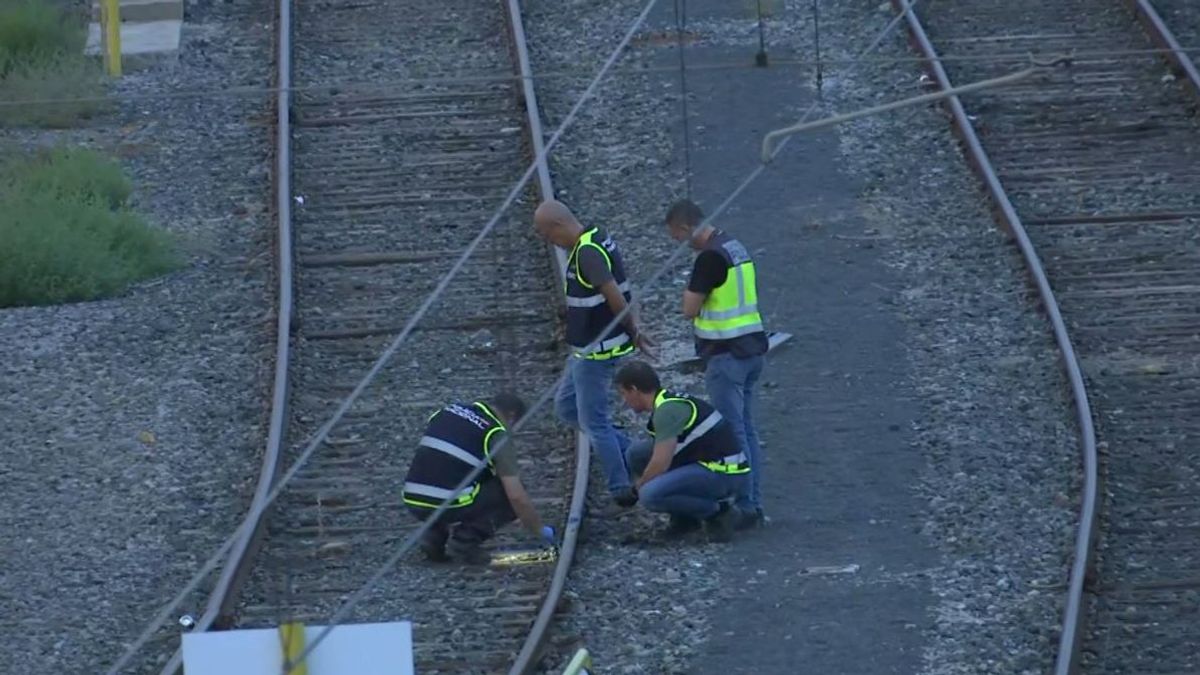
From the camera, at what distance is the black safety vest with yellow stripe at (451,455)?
428 inches

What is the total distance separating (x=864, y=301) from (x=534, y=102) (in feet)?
12.8

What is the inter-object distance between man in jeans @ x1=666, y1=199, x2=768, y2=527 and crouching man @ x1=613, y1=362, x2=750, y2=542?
0.14m

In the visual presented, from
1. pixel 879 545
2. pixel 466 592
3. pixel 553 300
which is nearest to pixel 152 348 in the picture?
pixel 553 300

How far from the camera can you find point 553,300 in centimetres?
1431

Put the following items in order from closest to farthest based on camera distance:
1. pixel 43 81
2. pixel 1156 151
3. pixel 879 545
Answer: pixel 879 545, pixel 1156 151, pixel 43 81

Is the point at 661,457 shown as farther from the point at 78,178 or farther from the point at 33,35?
the point at 33,35

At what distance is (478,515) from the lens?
1098 cm

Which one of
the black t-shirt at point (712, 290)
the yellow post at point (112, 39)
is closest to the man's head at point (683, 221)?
the black t-shirt at point (712, 290)

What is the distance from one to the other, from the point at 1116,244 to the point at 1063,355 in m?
2.19

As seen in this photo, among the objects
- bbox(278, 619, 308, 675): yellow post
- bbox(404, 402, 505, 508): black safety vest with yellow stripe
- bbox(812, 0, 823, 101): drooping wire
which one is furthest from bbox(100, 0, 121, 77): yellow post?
bbox(278, 619, 308, 675): yellow post

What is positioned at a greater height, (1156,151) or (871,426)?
(1156,151)

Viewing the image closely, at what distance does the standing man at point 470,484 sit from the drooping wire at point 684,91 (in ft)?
12.6

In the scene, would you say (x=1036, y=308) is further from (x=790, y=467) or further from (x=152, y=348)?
(x=152, y=348)

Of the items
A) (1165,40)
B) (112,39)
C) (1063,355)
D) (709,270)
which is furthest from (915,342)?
(112,39)
